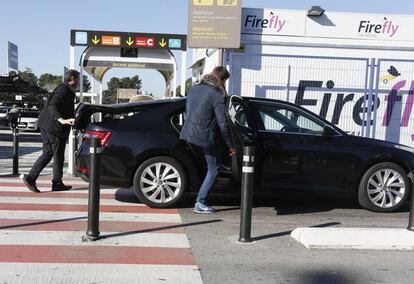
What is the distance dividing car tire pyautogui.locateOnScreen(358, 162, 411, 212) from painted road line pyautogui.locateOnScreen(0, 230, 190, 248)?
2944 mm

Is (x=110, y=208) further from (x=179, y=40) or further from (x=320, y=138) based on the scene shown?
(x=179, y=40)

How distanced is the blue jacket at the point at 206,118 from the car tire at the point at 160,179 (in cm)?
48

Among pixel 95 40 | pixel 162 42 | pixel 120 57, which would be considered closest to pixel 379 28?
pixel 162 42

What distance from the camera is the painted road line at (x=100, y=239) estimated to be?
218 inches

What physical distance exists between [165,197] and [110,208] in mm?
779

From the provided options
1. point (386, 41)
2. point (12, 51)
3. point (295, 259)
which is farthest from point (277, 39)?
point (12, 51)

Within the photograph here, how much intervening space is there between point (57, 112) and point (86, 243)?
3336mm

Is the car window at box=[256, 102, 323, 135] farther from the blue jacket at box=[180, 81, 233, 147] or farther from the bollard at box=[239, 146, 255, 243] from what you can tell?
the bollard at box=[239, 146, 255, 243]

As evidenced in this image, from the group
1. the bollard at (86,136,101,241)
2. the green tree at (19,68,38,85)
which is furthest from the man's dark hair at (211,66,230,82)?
the green tree at (19,68,38,85)

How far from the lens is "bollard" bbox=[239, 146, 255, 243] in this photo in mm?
5613

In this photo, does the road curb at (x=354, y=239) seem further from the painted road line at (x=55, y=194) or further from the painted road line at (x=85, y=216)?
the painted road line at (x=55, y=194)

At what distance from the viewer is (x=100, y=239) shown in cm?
570

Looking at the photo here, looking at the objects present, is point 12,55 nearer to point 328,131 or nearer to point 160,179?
point 160,179

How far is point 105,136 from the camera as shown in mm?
7250
